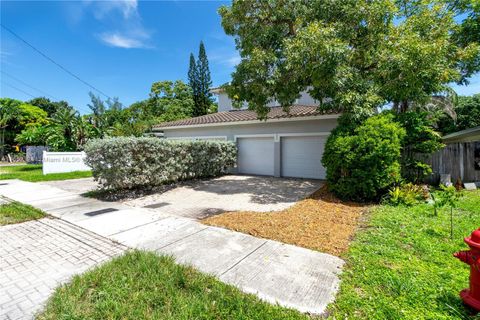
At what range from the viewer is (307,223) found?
17.7ft

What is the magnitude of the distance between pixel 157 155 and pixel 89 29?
12.3m

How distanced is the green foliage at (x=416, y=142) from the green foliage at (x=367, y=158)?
0.73 m

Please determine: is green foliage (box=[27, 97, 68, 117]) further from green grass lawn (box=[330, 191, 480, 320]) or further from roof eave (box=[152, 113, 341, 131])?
A: green grass lawn (box=[330, 191, 480, 320])

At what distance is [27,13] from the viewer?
11617 mm

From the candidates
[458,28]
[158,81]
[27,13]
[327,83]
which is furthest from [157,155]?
[158,81]

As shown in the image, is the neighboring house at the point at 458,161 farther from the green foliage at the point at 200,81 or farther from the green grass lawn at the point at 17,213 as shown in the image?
the green foliage at the point at 200,81

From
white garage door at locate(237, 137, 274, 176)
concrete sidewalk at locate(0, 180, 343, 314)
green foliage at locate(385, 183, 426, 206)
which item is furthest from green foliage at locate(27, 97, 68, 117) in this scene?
green foliage at locate(385, 183, 426, 206)

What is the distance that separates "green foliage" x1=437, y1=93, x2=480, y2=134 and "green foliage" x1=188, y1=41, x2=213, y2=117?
1020 inches

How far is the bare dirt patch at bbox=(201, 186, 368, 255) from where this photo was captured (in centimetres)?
440

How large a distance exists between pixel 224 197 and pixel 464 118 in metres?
21.8

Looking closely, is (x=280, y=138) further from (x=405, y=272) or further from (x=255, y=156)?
(x=405, y=272)

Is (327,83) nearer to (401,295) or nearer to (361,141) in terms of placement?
(361,141)

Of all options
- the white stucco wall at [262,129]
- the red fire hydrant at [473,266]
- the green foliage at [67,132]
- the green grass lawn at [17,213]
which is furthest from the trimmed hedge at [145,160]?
the green foliage at [67,132]

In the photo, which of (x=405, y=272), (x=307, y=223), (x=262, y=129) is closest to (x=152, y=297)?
(x=405, y=272)
